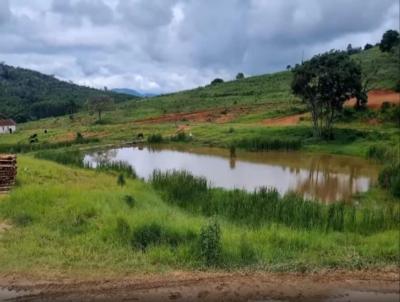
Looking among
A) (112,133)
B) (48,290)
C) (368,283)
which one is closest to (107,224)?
(48,290)

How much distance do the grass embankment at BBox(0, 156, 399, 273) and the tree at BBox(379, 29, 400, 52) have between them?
56.4 m

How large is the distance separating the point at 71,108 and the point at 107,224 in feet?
280

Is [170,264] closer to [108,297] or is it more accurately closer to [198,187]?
[108,297]

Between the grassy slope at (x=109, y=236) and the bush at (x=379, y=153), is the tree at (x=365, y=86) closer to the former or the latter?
the bush at (x=379, y=153)

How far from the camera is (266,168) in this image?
91.7 ft

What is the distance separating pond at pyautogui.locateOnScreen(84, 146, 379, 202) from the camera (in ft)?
72.0

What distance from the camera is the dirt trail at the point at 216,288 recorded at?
8469 mm

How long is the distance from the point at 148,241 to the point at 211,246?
1526 mm

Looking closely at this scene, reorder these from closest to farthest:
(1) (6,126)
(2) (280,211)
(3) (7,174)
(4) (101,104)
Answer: (2) (280,211), (3) (7,174), (1) (6,126), (4) (101,104)

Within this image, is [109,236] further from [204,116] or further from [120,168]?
[204,116]

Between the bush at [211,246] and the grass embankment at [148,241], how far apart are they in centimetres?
2

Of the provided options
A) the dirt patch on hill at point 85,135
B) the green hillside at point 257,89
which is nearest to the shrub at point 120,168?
the dirt patch on hill at point 85,135

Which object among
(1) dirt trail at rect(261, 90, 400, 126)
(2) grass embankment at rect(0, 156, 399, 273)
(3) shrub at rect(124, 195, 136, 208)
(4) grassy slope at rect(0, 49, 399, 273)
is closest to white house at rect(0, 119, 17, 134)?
(1) dirt trail at rect(261, 90, 400, 126)

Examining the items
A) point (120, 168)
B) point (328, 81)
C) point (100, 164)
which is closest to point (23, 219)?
point (120, 168)
